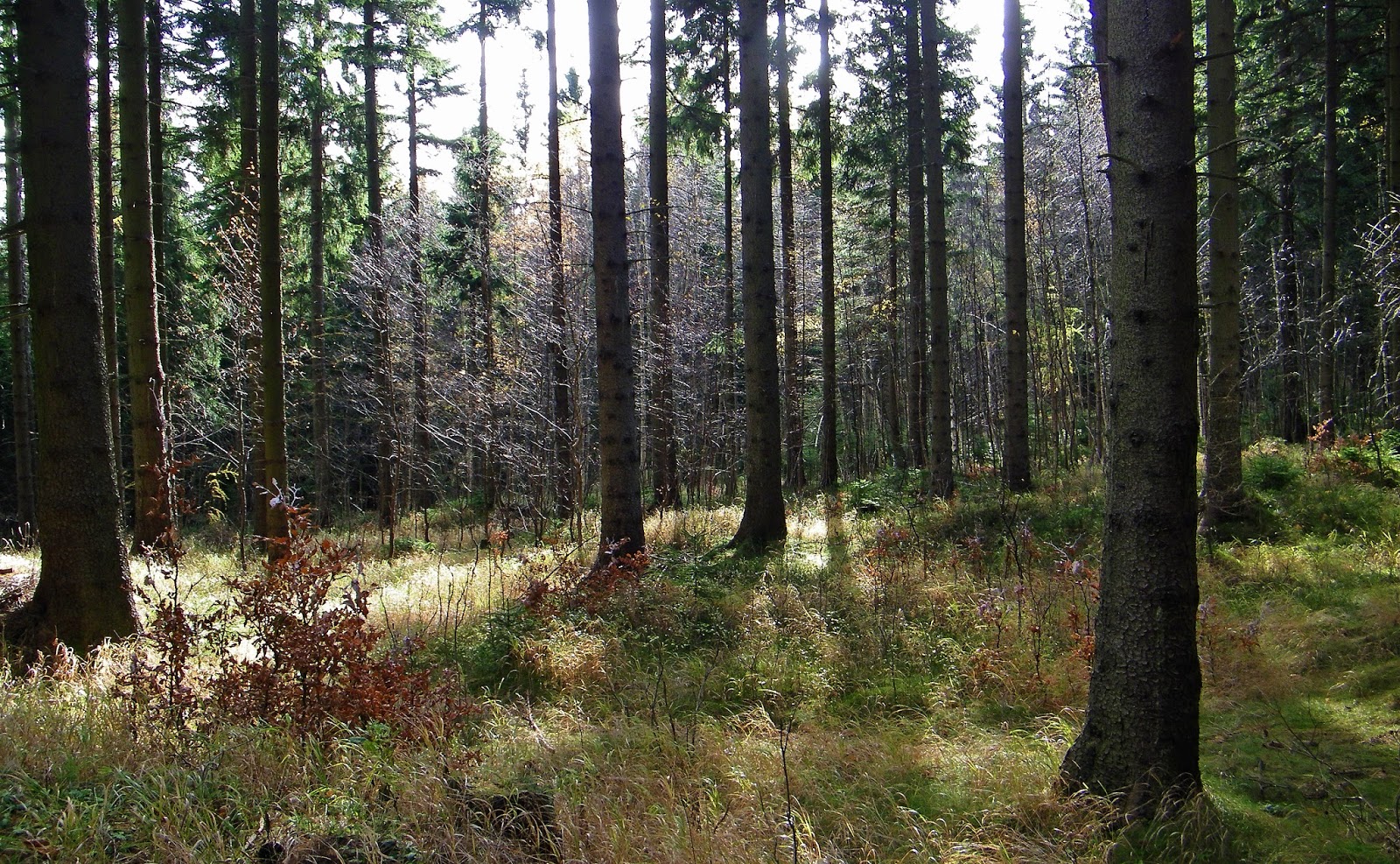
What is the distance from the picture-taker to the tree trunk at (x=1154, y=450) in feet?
11.3

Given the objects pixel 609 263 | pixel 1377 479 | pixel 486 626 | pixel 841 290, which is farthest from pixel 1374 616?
pixel 841 290

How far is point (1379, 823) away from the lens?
3.33m

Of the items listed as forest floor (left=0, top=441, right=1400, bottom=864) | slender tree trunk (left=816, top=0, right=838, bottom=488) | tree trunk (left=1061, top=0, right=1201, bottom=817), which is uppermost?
slender tree trunk (left=816, top=0, right=838, bottom=488)

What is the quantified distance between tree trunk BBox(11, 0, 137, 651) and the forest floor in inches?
15.5

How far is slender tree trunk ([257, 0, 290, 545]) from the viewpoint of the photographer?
959cm

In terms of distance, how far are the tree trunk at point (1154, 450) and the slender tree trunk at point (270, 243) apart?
8919mm

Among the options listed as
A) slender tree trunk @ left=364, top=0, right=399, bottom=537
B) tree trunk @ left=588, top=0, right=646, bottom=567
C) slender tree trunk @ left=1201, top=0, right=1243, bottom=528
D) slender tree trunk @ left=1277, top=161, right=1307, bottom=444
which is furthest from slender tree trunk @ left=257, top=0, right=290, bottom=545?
slender tree trunk @ left=1277, top=161, right=1307, bottom=444

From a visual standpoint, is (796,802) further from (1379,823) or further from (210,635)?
(210,635)

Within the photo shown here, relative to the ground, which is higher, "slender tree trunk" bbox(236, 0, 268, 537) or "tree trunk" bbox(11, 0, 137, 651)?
"slender tree trunk" bbox(236, 0, 268, 537)

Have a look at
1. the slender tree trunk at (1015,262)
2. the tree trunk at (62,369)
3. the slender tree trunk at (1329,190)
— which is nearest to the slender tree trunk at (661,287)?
the slender tree trunk at (1015,262)

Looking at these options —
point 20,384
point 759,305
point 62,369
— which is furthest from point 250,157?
point 20,384

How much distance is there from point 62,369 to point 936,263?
11.4 meters

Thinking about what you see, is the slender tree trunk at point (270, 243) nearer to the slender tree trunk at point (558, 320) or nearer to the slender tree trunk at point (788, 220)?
the slender tree trunk at point (558, 320)

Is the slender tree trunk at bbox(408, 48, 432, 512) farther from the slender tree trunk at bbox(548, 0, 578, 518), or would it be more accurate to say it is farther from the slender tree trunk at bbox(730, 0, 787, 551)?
the slender tree trunk at bbox(730, 0, 787, 551)
